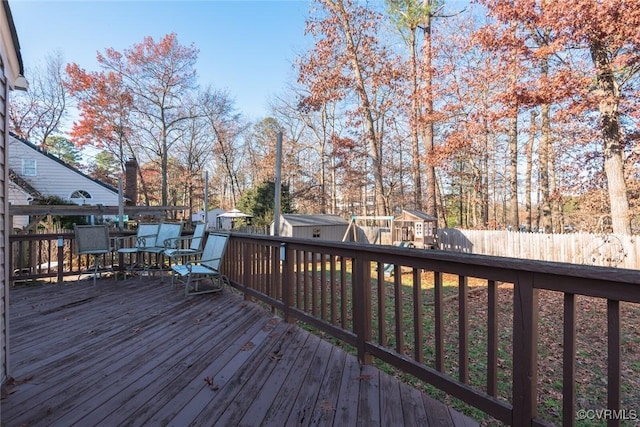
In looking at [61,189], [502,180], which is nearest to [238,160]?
[61,189]

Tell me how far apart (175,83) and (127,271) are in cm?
1734

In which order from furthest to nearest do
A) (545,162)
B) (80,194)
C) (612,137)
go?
(80,194), (545,162), (612,137)

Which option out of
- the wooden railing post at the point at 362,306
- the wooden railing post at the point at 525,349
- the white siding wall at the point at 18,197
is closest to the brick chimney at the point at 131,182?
the white siding wall at the point at 18,197

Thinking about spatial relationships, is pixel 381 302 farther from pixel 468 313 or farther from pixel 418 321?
pixel 468 313

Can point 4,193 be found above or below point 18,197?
below

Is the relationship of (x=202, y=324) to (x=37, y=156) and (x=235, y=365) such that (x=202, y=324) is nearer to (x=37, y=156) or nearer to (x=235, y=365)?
(x=235, y=365)

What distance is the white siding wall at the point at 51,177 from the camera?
47.0ft

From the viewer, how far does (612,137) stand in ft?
27.4

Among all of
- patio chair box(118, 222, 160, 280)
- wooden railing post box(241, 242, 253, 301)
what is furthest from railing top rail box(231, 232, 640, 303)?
patio chair box(118, 222, 160, 280)

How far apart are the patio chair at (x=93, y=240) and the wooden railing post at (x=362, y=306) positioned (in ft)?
15.5

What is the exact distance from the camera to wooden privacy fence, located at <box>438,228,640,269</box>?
330 inches

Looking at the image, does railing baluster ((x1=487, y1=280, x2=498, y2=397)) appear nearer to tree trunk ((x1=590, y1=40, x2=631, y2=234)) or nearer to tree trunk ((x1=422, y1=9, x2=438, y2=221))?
tree trunk ((x1=590, y1=40, x2=631, y2=234))

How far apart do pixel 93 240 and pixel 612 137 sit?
1162cm

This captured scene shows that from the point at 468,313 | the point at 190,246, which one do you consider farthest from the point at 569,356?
the point at 190,246
